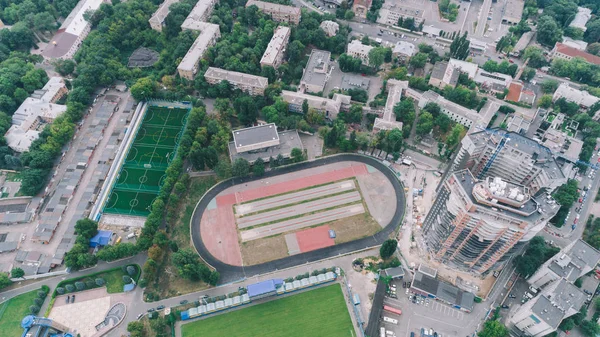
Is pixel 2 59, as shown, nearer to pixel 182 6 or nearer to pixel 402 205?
pixel 182 6

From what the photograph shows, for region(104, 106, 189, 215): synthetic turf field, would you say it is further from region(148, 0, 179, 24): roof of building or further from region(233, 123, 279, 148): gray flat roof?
region(148, 0, 179, 24): roof of building

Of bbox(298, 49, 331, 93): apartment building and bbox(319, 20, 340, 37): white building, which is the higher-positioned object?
bbox(319, 20, 340, 37): white building

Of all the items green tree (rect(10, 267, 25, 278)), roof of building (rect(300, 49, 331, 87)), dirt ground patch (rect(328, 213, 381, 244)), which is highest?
roof of building (rect(300, 49, 331, 87))

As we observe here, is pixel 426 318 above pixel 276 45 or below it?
below

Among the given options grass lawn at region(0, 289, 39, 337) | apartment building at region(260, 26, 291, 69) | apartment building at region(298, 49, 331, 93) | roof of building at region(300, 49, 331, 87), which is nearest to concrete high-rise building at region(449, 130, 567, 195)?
apartment building at region(298, 49, 331, 93)

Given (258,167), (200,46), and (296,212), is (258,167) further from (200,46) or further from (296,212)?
(200,46)

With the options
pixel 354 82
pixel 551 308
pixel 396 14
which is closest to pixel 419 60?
pixel 354 82

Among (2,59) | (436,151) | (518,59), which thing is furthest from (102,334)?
(518,59)

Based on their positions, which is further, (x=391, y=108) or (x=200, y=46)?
(x=200, y=46)
